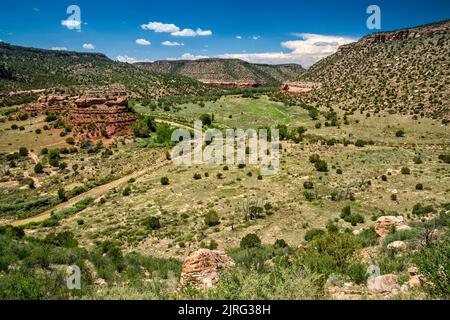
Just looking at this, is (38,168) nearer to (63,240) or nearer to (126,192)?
(126,192)

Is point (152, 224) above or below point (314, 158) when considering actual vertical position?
below

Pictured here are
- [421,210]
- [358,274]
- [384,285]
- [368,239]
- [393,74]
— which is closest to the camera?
[384,285]

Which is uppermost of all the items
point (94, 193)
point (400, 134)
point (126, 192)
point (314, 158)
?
point (400, 134)

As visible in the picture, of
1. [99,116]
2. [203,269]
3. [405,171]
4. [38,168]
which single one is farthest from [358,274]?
[99,116]

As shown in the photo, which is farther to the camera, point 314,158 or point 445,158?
point 314,158

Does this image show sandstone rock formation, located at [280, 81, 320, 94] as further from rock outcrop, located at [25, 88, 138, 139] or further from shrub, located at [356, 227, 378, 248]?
shrub, located at [356, 227, 378, 248]

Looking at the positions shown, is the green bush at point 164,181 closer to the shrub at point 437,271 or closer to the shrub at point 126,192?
the shrub at point 126,192

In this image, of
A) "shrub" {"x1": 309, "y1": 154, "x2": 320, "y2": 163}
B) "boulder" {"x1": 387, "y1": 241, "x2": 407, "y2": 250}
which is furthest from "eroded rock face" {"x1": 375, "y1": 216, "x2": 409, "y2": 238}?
"shrub" {"x1": 309, "y1": 154, "x2": 320, "y2": 163}
